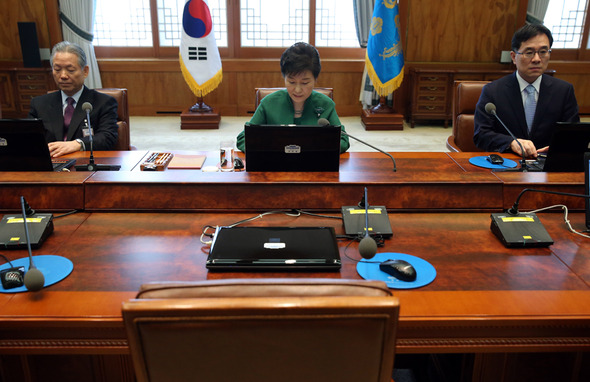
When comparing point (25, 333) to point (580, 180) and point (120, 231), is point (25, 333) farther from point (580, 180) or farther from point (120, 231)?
point (580, 180)

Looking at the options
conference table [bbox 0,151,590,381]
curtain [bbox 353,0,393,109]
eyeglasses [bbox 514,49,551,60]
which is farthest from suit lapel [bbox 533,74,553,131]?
curtain [bbox 353,0,393,109]

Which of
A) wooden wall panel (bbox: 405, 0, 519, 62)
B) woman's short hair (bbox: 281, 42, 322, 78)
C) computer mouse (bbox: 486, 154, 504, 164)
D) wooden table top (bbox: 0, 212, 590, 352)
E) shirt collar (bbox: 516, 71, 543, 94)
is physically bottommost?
wooden table top (bbox: 0, 212, 590, 352)

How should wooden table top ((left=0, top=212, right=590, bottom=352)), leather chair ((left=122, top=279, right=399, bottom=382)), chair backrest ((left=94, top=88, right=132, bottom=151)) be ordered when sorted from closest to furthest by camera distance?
leather chair ((left=122, top=279, right=399, bottom=382)), wooden table top ((left=0, top=212, right=590, bottom=352)), chair backrest ((left=94, top=88, right=132, bottom=151))

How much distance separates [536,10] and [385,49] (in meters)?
2.32

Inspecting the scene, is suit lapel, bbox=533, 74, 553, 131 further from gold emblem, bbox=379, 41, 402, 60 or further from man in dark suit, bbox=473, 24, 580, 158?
gold emblem, bbox=379, 41, 402, 60

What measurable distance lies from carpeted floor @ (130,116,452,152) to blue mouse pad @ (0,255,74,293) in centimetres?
381

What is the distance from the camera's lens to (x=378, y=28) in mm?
→ 5711

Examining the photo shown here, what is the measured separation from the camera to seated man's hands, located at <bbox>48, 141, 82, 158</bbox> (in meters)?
2.37

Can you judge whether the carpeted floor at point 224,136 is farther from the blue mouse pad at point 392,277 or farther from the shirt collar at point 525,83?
the blue mouse pad at point 392,277

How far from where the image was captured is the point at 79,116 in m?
2.72

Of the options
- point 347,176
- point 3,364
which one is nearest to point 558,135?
point 347,176

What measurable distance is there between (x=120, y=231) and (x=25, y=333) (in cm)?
50

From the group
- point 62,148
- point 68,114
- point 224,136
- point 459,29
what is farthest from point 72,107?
A: point 459,29

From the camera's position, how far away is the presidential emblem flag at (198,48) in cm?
570
